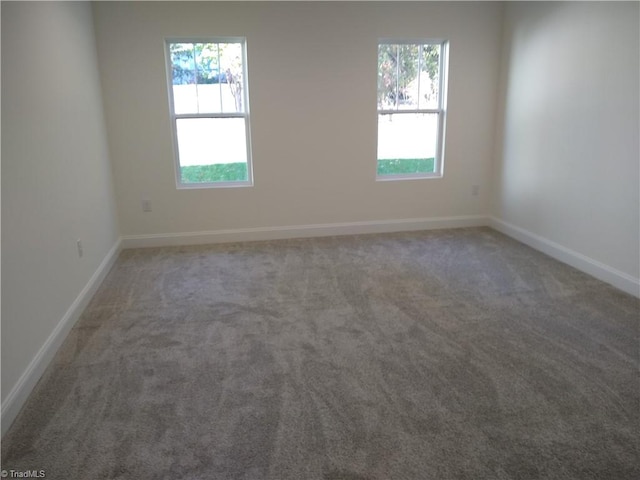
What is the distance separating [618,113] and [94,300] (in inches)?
159

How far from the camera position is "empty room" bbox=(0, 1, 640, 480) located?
6.43ft

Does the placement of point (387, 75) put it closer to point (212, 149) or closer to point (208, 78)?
point (208, 78)

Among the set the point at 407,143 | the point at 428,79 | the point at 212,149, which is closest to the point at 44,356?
the point at 212,149

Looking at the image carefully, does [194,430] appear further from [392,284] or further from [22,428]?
[392,284]

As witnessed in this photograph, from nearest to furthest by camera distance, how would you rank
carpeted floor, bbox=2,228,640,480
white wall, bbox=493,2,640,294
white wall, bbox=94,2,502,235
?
carpeted floor, bbox=2,228,640,480 < white wall, bbox=493,2,640,294 < white wall, bbox=94,2,502,235

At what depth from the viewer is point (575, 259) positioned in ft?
12.8

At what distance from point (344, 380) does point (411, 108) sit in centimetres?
345

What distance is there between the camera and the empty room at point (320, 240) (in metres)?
1.96

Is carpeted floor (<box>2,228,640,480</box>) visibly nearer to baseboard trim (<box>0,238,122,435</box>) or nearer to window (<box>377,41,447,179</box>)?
baseboard trim (<box>0,238,122,435</box>)

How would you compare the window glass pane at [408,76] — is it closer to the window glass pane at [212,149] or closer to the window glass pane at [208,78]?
the window glass pane at [212,149]

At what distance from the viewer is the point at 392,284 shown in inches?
142

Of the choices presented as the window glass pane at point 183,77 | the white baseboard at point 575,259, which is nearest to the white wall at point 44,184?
the window glass pane at point 183,77

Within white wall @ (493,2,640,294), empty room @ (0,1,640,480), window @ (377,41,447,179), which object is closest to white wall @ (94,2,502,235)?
empty room @ (0,1,640,480)

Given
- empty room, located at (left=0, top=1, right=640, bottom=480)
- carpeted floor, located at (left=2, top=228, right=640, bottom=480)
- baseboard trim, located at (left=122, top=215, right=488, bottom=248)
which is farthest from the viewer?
baseboard trim, located at (left=122, top=215, right=488, bottom=248)
